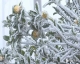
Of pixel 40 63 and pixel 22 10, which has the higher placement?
pixel 22 10

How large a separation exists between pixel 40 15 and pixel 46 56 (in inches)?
7.2

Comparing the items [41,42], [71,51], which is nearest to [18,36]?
[41,42]

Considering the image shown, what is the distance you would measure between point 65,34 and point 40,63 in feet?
0.46

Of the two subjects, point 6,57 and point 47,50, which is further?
point 6,57

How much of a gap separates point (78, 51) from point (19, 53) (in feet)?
0.74

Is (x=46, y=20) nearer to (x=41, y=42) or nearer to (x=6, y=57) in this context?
(x=41, y=42)

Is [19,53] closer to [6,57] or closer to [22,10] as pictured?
[6,57]

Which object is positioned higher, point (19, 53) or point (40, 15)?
point (40, 15)

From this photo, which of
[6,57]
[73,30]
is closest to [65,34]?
[73,30]

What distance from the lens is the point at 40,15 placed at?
0.60 m

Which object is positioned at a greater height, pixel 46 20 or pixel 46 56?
pixel 46 20

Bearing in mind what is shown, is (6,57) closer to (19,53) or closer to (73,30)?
(19,53)

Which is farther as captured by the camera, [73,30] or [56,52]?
[56,52]

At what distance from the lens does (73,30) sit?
24.0 inches
